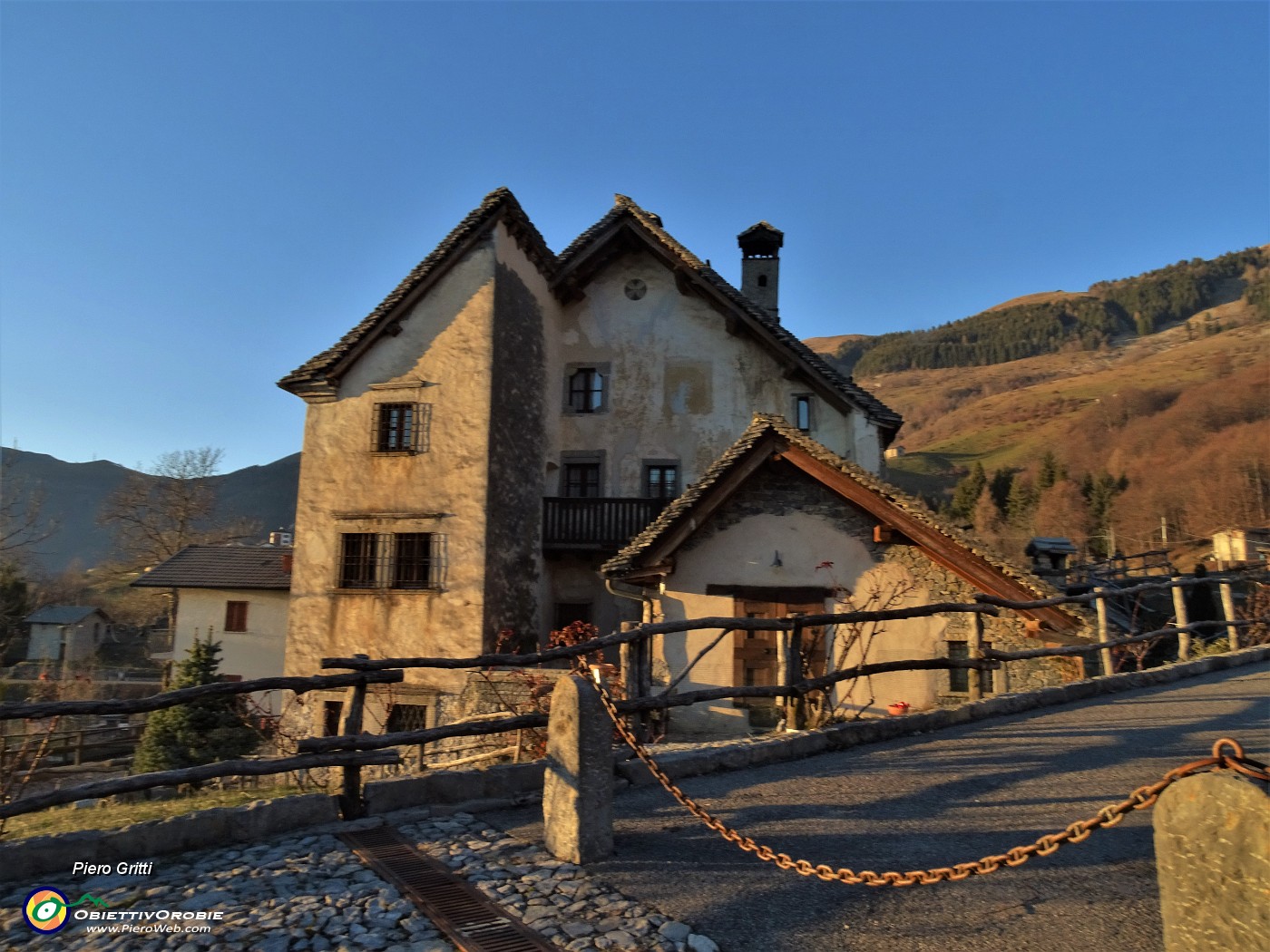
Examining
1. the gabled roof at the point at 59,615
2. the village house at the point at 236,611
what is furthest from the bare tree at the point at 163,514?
the village house at the point at 236,611

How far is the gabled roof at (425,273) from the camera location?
18.7 meters

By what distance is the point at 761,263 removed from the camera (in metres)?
24.6

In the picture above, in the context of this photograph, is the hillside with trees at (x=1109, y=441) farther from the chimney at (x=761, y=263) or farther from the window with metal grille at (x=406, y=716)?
the window with metal grille at (x=406, y=716)

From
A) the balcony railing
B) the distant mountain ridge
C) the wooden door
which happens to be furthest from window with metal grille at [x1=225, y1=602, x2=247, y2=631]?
the distant mountain ridge

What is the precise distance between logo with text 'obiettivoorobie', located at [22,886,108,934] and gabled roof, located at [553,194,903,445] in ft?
57.2

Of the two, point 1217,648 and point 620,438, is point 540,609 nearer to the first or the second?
point 620,438

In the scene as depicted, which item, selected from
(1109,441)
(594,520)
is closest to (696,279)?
(594,520)

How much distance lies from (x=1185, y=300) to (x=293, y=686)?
18703 centimetres

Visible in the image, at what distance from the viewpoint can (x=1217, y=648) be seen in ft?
46.9

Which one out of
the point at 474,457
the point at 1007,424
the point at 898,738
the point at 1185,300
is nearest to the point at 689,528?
the point at 898,738

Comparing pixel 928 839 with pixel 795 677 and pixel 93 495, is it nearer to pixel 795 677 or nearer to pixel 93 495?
pixel 795 677

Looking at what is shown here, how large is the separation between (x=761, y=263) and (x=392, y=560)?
1407cm

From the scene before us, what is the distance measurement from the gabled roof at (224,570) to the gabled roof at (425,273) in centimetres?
847

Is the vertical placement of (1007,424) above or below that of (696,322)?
above
